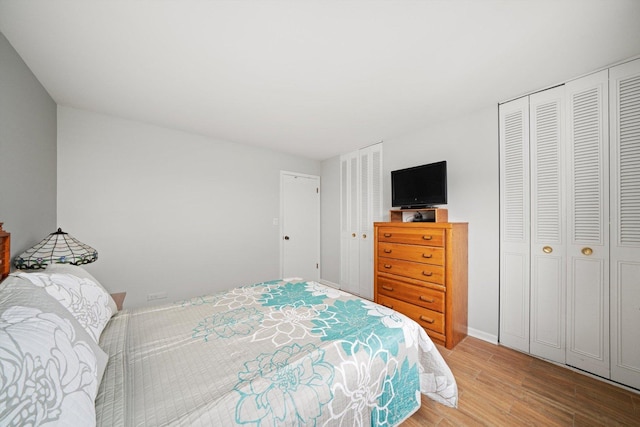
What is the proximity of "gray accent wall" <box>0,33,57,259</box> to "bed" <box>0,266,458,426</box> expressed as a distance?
78 centimetres

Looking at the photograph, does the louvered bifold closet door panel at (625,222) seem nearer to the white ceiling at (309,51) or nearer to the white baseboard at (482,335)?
the white ceiling at (309,51)

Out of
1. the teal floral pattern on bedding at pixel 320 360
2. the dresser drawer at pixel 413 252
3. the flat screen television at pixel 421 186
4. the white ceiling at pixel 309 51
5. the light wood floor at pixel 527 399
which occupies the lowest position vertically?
the light wood floor at pixel 527 399

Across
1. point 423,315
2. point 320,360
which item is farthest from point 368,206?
point 320,360

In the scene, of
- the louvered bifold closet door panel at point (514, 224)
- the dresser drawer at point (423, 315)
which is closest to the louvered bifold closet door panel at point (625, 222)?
the louvered bifold closet door panel at point (514, 224)

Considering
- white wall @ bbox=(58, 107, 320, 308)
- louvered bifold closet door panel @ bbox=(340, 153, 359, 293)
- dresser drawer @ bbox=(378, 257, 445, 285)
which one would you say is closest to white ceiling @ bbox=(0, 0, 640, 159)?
white wall @ bbox=(58, 107, 320, 308)

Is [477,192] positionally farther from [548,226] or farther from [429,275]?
[429,275]

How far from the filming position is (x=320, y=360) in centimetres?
108

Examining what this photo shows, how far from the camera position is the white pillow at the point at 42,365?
511mm

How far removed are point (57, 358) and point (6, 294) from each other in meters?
0.48

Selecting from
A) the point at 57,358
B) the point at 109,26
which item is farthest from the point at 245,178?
the point at 57,358

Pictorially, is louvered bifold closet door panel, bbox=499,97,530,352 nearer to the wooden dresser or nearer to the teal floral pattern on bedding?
the wooden dresser

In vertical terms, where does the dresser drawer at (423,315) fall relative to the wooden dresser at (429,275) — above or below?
below

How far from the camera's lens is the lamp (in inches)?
62.0

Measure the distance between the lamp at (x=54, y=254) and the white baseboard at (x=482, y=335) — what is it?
12.4 feet
